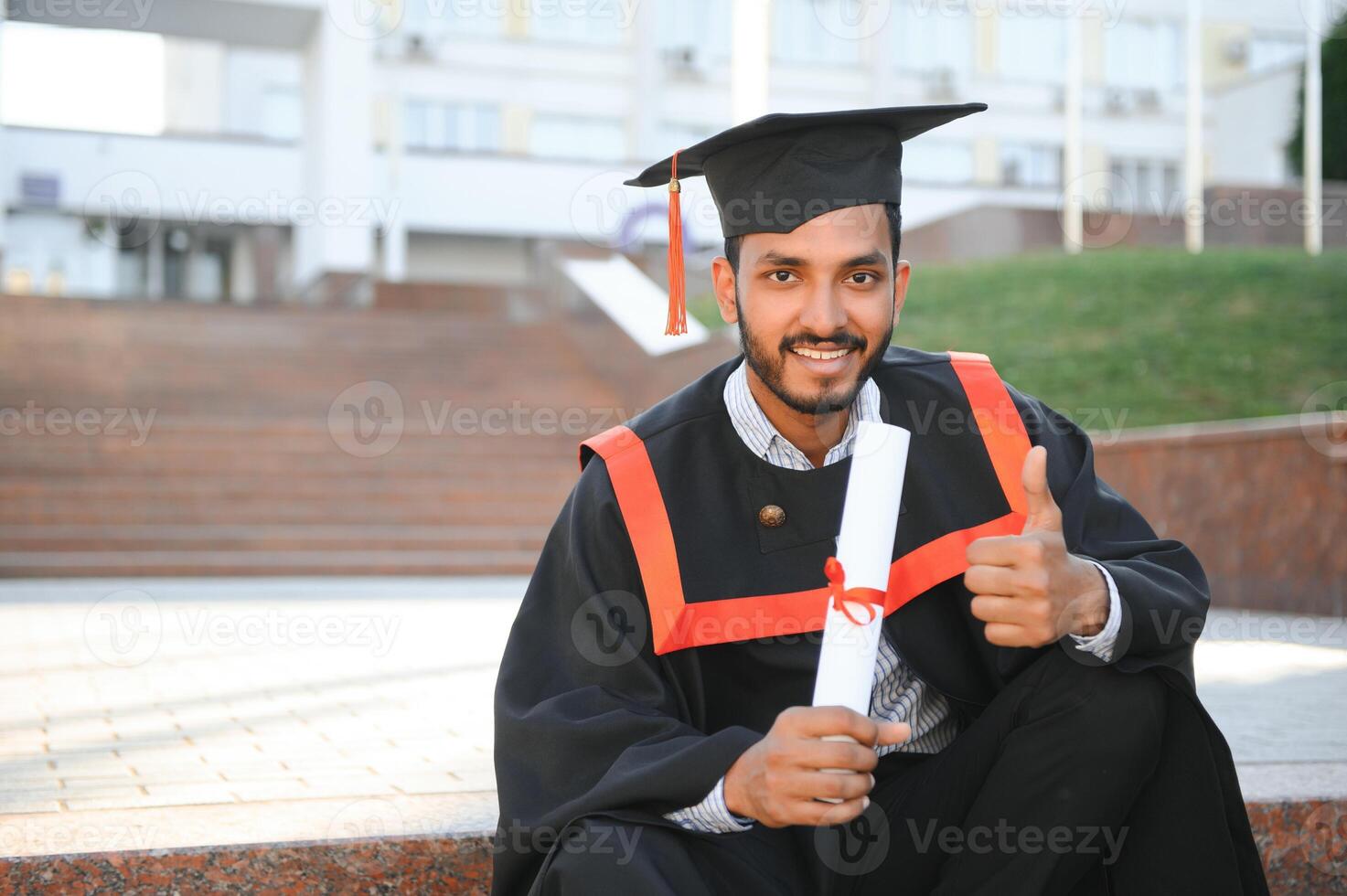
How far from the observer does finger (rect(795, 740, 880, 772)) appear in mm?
2000

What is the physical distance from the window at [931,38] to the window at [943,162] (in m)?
1.88

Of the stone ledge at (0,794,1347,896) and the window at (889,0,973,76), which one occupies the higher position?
the window at (889,0,973,76)

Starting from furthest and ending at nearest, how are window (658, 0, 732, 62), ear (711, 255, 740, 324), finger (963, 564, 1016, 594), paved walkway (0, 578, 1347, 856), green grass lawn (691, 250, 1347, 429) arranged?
window (658, 0, 732, 62), green grass lawn (691, 250, 1347, 429), paved walkway (0, 578, 1347, 856), ear (711, 255, 740, 324), finger (963, 564, 1016, 594)

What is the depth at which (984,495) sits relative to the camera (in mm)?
2672

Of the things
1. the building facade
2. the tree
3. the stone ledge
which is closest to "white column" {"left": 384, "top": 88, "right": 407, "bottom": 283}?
the building facade

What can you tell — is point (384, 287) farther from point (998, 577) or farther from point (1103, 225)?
point (998, 577)

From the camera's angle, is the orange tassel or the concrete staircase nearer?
the orange tassel

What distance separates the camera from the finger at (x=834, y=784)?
2.02 meters

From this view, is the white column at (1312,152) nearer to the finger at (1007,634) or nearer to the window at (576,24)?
the window at (576,24)

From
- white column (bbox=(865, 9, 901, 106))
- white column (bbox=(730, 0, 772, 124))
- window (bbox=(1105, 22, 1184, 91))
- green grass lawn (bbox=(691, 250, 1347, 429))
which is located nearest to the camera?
green grass lawn (bbox=(691, 250, 1347, 429))

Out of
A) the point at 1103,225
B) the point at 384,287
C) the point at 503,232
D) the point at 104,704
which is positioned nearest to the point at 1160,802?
the point at 104,704

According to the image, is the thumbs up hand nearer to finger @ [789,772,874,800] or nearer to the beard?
finger @ [789,772,874,800]

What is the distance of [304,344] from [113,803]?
13.5 metres

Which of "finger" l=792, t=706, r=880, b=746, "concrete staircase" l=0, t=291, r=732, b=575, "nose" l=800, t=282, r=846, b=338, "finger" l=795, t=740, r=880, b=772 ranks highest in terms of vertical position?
"nose" l=800, t=282, r=846, b=338
